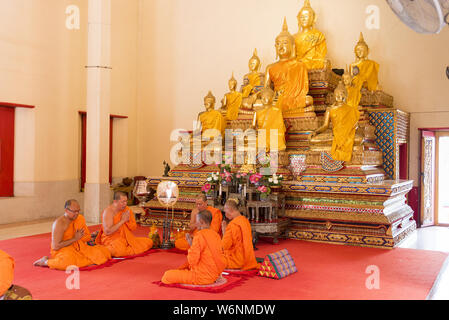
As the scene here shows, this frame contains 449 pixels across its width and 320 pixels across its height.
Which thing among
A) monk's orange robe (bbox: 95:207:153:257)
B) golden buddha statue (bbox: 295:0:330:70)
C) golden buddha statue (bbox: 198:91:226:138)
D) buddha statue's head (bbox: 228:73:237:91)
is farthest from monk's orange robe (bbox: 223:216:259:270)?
buddha statue's head (bbox: 228:73:237:91)

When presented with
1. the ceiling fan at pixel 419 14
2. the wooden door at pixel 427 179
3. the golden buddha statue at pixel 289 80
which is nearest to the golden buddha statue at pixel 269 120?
the golden buddha statue at pixel 289 80

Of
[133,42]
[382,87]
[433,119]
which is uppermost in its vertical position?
[133,42]

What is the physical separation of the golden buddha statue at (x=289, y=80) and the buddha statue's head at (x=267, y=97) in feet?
1.05

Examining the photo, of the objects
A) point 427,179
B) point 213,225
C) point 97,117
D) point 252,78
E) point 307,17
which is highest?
point 307,17

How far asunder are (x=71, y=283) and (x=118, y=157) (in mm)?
7410

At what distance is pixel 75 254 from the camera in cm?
511

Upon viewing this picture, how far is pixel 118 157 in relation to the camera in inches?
460

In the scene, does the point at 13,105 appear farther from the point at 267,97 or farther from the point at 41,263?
the point at 267,97

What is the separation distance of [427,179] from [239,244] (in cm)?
532

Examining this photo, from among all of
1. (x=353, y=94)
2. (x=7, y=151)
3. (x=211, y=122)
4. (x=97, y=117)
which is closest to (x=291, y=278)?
(x=353, y=94)

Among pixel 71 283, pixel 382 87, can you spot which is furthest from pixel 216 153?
pixel 71 283

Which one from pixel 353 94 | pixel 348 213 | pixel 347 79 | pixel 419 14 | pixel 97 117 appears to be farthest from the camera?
pixel 97 117
